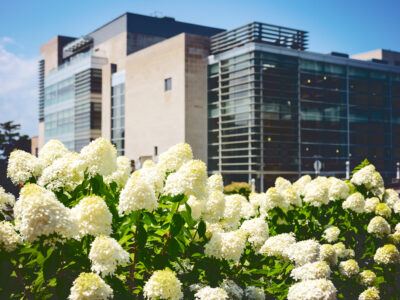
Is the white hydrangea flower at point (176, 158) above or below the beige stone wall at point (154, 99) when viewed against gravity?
below

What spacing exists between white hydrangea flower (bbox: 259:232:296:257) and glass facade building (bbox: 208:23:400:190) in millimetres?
47469

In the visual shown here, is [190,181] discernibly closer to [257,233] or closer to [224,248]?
[224,248]

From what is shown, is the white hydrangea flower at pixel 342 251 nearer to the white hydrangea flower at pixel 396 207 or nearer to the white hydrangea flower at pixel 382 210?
the white hydrangea flower at pixel 382 210

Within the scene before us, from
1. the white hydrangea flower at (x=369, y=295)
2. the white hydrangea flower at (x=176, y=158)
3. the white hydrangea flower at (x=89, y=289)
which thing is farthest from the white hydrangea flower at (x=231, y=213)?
the white hydrangea flower at (x=89, y=289)

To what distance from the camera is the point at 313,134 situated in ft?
191

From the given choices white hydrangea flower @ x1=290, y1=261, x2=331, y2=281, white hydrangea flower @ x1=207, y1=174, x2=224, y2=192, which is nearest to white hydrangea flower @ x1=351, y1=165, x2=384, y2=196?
white hydrangea flower @ x1=207, y1=174, x2=224, y2=192

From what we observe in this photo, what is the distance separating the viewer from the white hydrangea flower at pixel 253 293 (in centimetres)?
462

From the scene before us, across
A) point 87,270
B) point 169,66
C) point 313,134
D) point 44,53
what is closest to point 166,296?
point 87,270

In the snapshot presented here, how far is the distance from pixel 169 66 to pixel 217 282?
2347 inches

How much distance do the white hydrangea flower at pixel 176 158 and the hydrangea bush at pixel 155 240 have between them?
0.4 inches

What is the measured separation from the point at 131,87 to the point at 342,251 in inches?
2648

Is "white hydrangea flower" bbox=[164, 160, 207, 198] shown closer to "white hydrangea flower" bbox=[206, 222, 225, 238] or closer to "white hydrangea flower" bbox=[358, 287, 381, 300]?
"white hydrangea flower" bbox=[206, 222, 225, 238]

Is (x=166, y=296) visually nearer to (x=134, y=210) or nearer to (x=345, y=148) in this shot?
(x=134, y=210)

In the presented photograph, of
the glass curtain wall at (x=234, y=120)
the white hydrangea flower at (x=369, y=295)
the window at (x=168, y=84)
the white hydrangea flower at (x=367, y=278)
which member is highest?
the window at (x=168, y=84)
